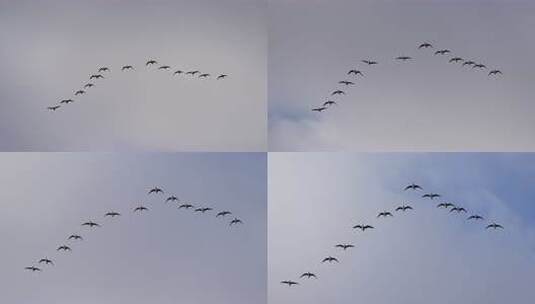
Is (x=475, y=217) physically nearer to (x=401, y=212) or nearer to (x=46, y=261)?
(x=401, y=212)

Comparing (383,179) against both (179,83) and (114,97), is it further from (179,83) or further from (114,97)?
Answer: (114,97)

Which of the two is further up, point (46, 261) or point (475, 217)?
point (475, 217)

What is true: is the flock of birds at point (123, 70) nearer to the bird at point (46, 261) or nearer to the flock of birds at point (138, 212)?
the flock of birds at point (138, 212)

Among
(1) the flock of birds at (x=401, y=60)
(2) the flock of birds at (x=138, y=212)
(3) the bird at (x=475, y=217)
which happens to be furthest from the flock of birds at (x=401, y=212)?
(1) the flock of birds at (x=401, y=60)

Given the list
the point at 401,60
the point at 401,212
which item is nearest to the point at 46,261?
the point at 401,212

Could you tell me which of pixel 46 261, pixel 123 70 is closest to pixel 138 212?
pixel 46 261

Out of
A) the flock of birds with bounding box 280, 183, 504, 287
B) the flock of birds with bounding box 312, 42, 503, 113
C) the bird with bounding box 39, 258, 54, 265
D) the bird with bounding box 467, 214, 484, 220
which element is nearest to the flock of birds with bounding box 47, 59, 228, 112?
the flock of birds with bounding box 312, 42, 503, 113

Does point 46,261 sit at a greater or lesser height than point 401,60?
lesser

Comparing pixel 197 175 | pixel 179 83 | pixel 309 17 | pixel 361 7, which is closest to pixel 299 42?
pixel 309 17

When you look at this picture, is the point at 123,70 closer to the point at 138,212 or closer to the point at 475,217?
the point at 138,212

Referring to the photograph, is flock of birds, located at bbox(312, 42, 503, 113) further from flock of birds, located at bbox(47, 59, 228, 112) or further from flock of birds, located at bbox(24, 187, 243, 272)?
flock of birds, located at bbox(24, 187, 243, 272)

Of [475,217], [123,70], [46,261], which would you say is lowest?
[46,261]
